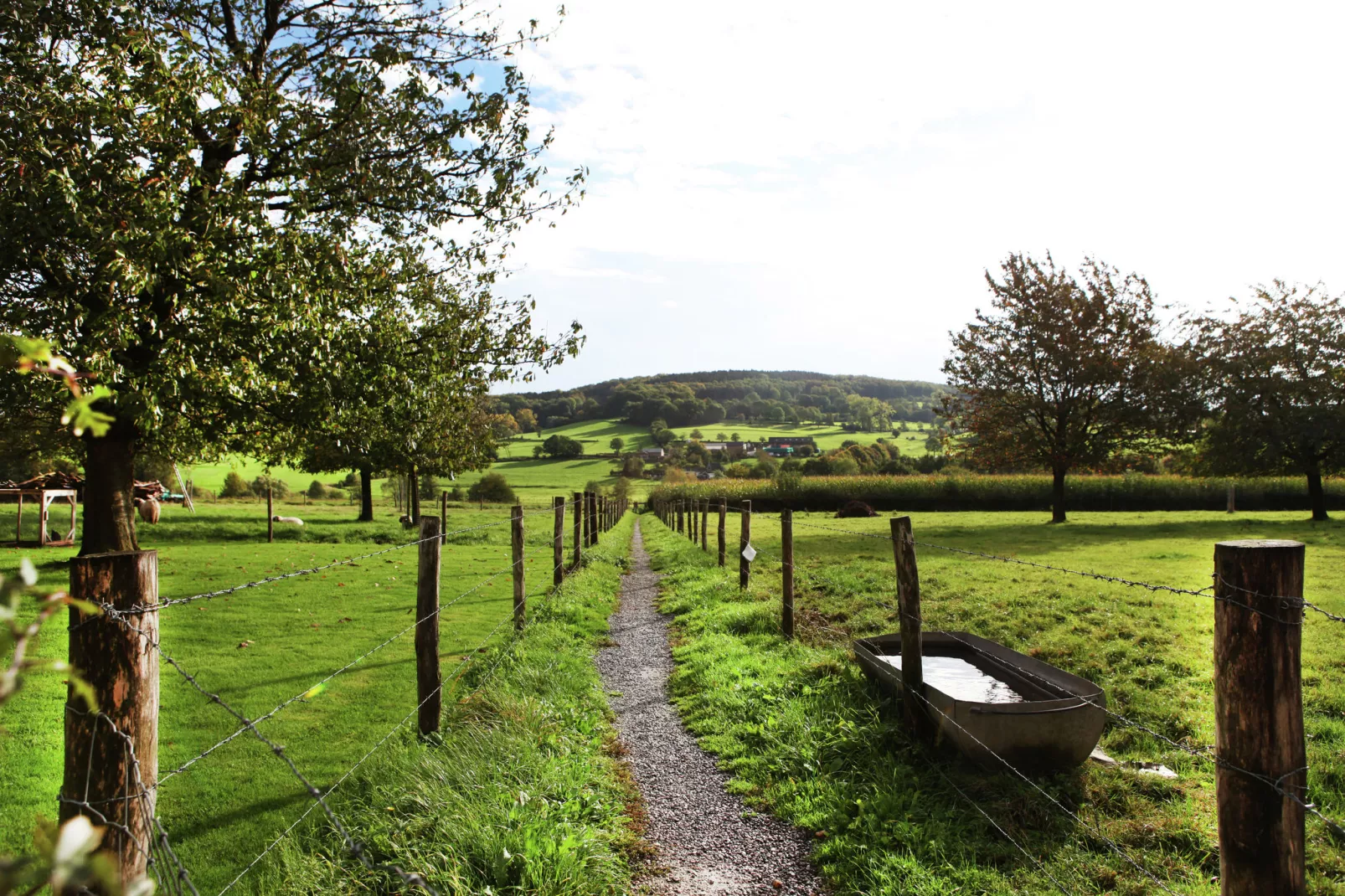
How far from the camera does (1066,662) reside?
8.21 meters

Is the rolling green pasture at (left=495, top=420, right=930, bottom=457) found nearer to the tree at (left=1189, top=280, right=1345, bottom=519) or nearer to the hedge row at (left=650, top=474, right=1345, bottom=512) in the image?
the hedge row at (left=650, top=474, right=1345, bottom=512)

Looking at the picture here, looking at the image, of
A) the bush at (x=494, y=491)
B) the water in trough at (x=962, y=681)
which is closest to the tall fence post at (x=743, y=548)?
the water in trough at (x=962, y=681)

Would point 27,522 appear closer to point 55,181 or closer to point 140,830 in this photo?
point 55,181

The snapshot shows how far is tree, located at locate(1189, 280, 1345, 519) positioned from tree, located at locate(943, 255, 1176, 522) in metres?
2.07

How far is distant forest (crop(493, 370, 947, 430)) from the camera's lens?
424 feet

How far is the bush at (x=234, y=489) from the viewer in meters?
52.5

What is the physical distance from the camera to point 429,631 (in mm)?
5543

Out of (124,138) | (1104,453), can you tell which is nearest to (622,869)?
(124,138)

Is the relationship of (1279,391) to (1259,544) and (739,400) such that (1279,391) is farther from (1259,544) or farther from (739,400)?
(739,400)

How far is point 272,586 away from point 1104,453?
29.7 m

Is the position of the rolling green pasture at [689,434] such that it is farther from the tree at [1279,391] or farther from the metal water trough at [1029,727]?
the metal water trough at [1029,727]

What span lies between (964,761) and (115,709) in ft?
16.1

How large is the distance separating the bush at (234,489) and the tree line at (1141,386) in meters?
46.0

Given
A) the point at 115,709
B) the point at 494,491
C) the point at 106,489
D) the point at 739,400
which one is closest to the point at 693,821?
the point at 115,709
